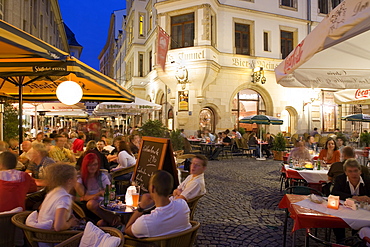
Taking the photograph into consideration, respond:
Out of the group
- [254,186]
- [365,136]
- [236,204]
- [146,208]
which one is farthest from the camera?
[365,136]

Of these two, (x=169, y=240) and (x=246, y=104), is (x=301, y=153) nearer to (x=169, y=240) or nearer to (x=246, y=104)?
(x=169, y=240)

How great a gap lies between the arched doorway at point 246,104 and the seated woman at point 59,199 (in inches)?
711

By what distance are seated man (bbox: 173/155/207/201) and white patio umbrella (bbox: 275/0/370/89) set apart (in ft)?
6.12

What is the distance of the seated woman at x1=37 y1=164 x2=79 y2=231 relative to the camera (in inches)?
102

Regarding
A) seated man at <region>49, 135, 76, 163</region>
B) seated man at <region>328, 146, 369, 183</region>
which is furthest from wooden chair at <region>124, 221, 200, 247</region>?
seated man at <region>49, 135, 76, 163</region>

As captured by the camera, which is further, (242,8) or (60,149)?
(242,8)

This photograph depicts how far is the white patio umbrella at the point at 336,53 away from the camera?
2.41 m

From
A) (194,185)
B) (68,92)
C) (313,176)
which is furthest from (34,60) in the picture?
(313,176)

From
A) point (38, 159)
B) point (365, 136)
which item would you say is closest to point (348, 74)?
point (38, 159)

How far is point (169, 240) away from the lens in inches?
97.3

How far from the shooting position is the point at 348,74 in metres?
4.80

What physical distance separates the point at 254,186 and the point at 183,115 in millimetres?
10858

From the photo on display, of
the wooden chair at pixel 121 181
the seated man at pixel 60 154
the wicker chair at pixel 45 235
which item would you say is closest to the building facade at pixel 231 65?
the seated man at pixel 60 154

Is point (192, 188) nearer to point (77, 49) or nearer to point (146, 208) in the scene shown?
point (146, 208)
